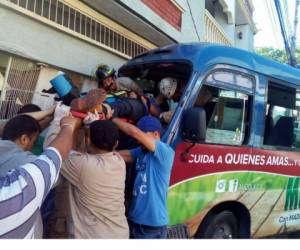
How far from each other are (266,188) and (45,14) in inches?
137

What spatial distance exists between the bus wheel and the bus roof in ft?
5.08

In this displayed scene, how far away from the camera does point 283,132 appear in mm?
5020

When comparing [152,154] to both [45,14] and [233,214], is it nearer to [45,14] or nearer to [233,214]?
[233,214]

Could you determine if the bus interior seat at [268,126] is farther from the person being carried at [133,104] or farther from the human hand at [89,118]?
the human hand at [89,118]

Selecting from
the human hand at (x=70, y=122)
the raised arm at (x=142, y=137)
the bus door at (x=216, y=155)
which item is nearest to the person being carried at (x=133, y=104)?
the human hand at (x=70, y=122)

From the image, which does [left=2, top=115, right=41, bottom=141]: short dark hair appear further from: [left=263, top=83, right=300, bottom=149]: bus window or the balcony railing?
the balcony railing

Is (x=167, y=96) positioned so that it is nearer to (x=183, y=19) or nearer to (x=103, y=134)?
(x=103, y=134)

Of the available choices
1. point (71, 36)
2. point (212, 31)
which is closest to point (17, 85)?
point (71, 36)

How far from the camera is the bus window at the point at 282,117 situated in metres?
4.73

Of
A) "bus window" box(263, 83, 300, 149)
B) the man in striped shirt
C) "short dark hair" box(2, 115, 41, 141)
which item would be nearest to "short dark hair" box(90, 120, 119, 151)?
"short dark hair" box(2, 115, 41, 141)

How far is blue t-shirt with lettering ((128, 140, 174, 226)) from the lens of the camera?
10.5ft

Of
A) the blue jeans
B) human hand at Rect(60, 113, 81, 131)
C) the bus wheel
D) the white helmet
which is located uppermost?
the white helmet

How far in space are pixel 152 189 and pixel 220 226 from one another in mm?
1563
